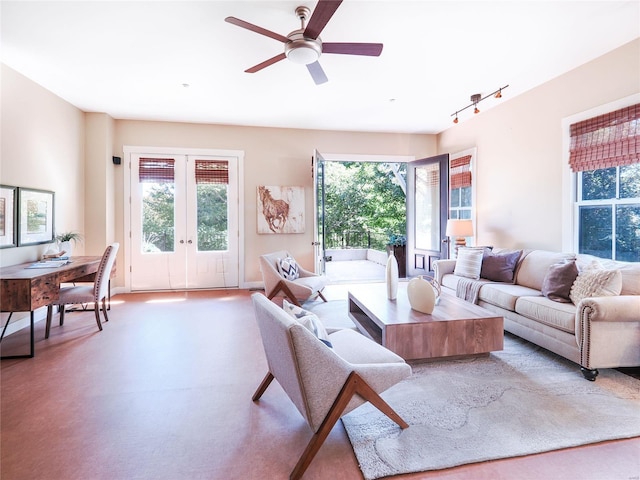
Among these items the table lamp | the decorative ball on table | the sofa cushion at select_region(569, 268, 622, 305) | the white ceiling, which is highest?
the white ceiling

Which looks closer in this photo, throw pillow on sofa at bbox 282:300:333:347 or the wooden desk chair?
throw pillow on sofa at bbox 282:300:333:347

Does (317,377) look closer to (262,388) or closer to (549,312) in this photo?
(262,388)

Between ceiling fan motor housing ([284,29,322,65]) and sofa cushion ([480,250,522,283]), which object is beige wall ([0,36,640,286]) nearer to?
sofa cushion ([480,250,522,283])

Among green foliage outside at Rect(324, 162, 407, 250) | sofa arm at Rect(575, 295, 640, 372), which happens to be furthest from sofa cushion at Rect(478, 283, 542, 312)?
green foliage outside at Rect(324, 162, 407, 250)

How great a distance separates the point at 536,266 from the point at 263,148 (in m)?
4.44

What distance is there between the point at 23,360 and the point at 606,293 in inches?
192

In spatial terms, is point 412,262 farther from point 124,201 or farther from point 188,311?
point 124,201

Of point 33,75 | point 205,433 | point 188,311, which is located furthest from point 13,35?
point 205,433

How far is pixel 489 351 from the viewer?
2.54m

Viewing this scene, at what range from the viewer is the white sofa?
7.25 feet

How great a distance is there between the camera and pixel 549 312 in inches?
103

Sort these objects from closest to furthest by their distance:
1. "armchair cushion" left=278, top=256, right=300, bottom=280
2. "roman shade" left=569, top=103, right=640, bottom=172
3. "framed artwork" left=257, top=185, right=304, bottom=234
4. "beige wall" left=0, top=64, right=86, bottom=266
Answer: "roman shade" left=569, top=103, right=640, bottom=172, "beige wall" left=0, top=64, right=86, bottom=266, "armchair cushion" left=278, top=256, right=300, bottom=280, "framed artwork" left=257, top=185, right=304, bottom=234

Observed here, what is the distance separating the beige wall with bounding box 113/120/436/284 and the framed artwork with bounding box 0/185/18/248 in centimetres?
176

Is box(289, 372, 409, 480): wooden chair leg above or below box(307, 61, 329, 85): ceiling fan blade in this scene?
below
